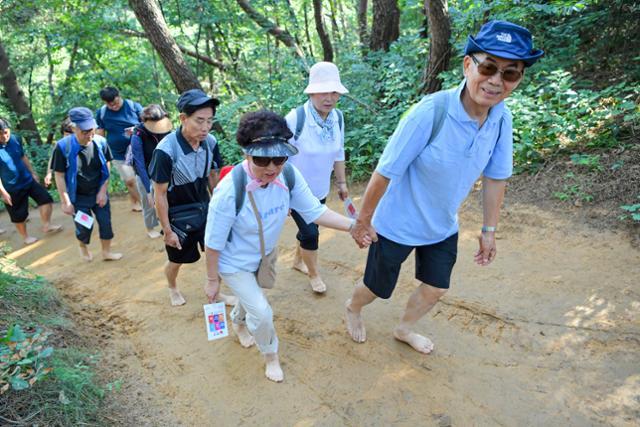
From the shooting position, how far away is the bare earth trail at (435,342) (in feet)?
9.34

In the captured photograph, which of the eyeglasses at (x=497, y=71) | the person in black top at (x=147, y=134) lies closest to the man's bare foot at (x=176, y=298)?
the person in black top at (x=147, y=134)

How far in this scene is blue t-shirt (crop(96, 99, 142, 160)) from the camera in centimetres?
616

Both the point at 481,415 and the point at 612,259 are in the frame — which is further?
the point at 612,259

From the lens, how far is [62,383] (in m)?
2.63

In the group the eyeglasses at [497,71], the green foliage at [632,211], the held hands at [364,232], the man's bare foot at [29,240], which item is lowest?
the man's bare foot at [29,240]

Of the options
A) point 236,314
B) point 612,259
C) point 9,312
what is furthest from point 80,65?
point 612,259

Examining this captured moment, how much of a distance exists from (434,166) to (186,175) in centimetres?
200

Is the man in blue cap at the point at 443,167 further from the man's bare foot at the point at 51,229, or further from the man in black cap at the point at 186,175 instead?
the man's bare foot at the point at 51,229

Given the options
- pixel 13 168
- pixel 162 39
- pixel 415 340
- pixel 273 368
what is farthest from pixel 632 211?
pixel 13 168

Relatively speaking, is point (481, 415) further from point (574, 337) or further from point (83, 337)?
point (83, 337)

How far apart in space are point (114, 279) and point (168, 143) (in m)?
2.42

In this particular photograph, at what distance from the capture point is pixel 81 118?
4.59m

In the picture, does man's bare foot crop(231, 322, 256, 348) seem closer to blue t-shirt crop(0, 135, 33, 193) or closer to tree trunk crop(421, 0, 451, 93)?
blue t-shirt crop(0, 135, 33, 193)

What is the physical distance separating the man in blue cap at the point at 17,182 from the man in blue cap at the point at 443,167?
204 inches
